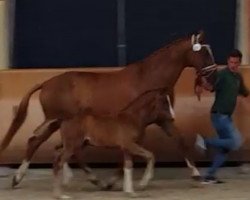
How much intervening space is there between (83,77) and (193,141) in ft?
6.19

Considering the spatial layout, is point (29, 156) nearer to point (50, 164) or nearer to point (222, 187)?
point (50, 164)

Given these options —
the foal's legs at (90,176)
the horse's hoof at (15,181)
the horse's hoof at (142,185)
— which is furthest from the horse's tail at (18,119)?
the horse's hoof at (142,185)

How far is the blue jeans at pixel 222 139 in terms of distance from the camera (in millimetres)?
11727

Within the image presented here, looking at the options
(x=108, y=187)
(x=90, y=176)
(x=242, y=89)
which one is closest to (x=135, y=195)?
(x=108, y=187)

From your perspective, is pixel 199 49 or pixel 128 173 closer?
pixel 128 173

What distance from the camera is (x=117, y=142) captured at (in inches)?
422

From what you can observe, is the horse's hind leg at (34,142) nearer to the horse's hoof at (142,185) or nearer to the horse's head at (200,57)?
the horse's hoof at (142,185)

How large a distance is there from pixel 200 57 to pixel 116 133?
57.6 inches

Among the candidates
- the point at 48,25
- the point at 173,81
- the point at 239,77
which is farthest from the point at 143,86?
the point at 48,25

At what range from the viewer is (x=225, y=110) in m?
11.8

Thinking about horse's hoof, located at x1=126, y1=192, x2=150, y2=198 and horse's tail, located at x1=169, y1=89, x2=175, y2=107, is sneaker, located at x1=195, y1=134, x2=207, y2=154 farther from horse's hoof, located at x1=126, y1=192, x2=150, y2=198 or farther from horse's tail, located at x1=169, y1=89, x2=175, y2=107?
horse's hoof, located at x1=126, y1=192, x2=150, y2=198

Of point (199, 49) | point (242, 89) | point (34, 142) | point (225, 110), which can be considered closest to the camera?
point (199, 49)

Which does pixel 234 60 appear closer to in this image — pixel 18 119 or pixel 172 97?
pixel 172 97

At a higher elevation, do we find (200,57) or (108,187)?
(200,57)
